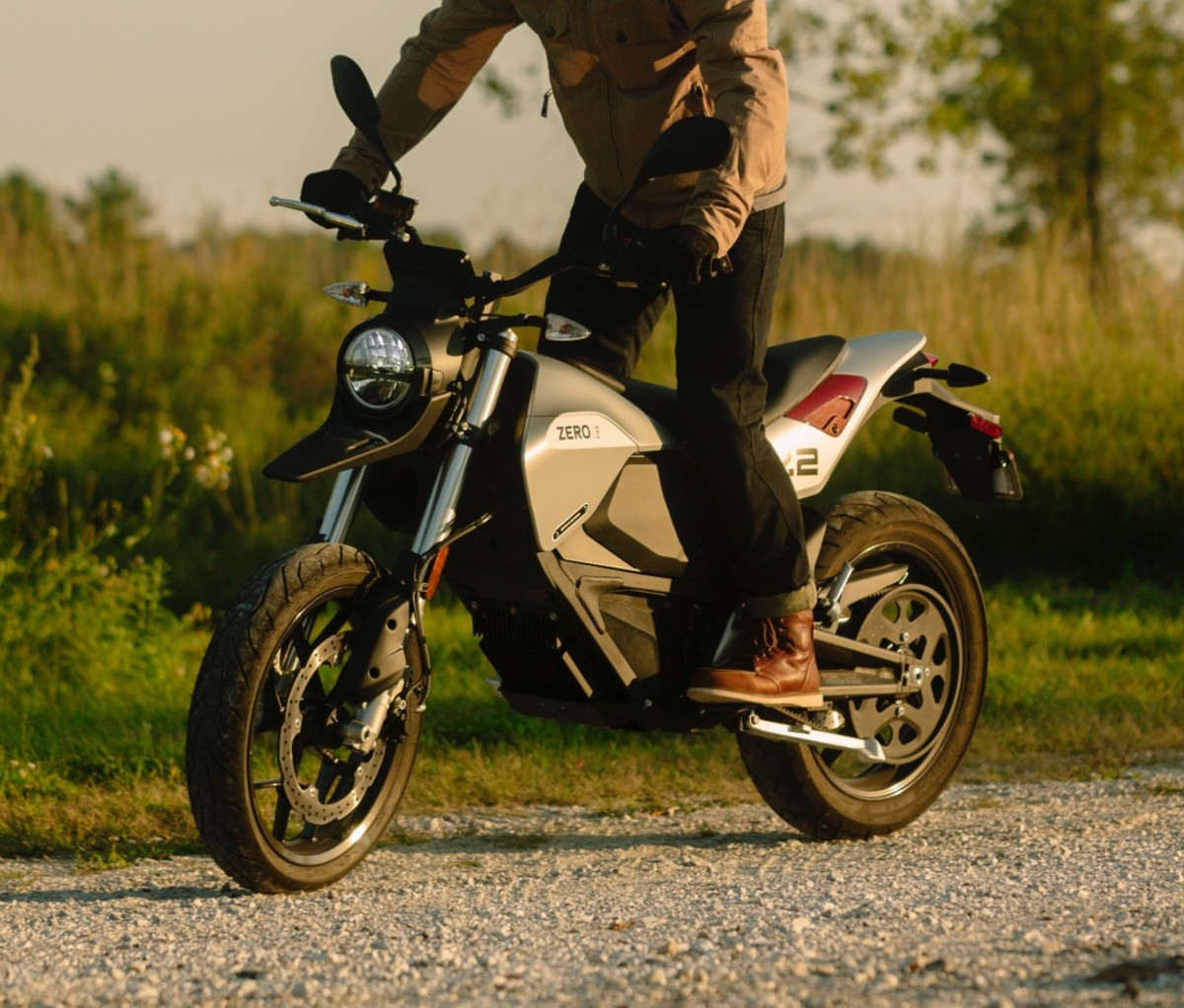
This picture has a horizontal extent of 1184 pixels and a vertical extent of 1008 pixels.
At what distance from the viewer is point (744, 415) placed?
4.50 metres

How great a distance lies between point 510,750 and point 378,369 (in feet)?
7.44

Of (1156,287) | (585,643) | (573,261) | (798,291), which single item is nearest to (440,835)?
(585,643)

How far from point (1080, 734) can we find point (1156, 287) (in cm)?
741

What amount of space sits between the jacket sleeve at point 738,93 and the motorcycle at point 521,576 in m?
0.31

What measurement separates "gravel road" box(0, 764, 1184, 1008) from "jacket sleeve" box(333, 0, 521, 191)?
191cm

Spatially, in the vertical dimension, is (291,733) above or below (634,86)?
below

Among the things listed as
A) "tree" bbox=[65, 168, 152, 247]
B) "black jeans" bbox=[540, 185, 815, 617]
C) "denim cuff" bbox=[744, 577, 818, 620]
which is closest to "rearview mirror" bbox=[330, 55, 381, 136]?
"black jeans" bbox=[540, 185, 815, 617]

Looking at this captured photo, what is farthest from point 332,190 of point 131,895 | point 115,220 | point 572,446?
point 115,220

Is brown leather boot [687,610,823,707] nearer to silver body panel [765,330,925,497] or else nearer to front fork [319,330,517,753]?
silver body panel [765,330,925,497]

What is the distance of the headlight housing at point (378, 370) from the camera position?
4023 millimetres

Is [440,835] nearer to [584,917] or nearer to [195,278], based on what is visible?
[584,917]

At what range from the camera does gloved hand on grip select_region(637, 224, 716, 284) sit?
3988 millimetres

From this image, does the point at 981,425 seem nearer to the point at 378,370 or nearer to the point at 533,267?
the point at 533,267

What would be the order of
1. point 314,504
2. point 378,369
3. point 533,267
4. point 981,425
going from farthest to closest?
point 314,504 → point 981,425 → point 378,369 → point 533,267
